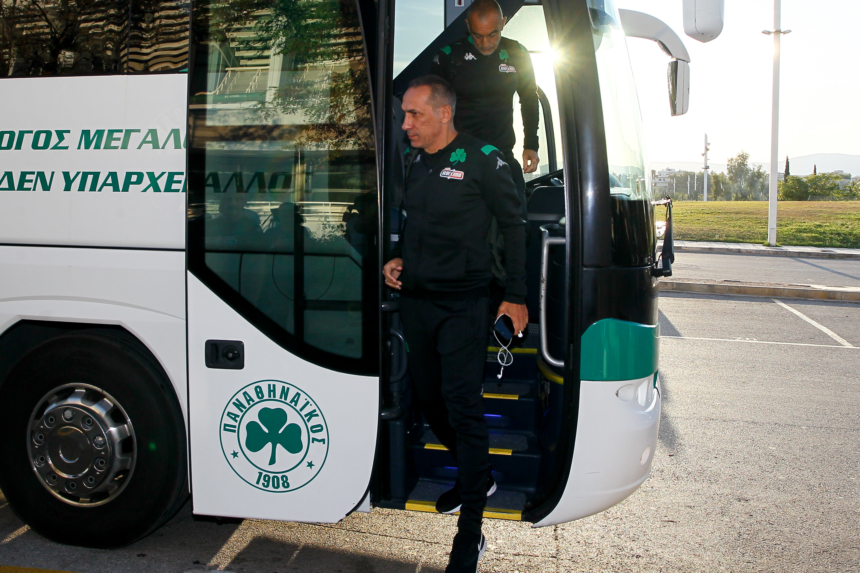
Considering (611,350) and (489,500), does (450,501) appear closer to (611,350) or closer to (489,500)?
(489,500)

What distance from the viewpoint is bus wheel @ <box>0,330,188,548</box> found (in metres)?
3.12

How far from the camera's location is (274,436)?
3.00 meters

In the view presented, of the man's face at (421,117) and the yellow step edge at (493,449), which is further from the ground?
the man's face at (421,117)

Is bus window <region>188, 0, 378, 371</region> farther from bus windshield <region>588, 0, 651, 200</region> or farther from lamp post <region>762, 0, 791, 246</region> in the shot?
lamp post <region>762, 0, 791, 246</region>

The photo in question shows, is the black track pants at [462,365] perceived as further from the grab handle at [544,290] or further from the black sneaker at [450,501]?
the grab handle at [544,290]

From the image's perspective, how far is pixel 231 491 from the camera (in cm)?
306

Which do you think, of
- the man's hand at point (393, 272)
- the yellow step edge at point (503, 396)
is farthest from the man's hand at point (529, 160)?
the man's hand at point (393, 272)

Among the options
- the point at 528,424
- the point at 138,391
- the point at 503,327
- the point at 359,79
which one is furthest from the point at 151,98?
the point at 528,424

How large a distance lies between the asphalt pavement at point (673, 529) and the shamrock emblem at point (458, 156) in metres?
1.77

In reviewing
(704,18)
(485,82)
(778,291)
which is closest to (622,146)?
(704,18)

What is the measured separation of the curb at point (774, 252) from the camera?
18625 mm

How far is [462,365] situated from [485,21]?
174 cm

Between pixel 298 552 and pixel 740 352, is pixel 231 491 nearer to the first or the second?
pixel 298 552

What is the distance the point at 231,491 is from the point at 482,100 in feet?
7.48
